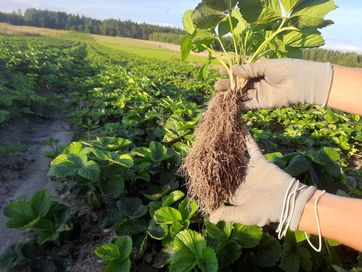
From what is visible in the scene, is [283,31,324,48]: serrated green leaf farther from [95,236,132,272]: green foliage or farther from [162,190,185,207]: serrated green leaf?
[95,236,132,272]: green foliage

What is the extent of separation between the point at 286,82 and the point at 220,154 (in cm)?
52

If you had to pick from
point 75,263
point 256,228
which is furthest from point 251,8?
point 75,263

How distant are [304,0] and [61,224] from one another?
6.64ft

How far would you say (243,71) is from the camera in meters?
1.88

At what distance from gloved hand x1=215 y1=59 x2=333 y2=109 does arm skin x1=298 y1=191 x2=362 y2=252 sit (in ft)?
1.69

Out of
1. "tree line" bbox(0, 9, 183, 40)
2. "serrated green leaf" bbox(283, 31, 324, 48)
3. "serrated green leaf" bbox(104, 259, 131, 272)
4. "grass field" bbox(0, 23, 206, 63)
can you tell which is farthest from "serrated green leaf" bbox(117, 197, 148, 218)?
"tree line" bbox(0, 9, 183, 40)

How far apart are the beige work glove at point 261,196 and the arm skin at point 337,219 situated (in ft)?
0.12

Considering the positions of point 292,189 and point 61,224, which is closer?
point 292,189

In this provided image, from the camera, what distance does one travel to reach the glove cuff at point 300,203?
149 cm

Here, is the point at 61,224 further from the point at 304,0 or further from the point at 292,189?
the point at 304,0

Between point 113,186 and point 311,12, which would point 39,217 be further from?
point 311,12

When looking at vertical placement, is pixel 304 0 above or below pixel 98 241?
above

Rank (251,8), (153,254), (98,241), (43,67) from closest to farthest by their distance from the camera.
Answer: (251,8) < (153,254) < (98,241) < (43,67)

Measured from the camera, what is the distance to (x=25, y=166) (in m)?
4.33
